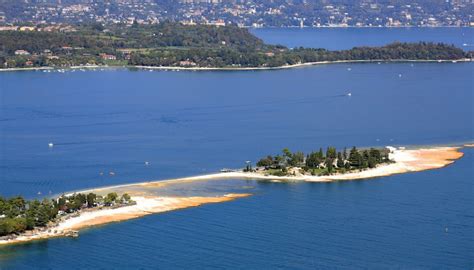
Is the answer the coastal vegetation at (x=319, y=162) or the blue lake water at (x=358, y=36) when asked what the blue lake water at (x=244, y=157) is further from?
the blue lake water at (x=358, y=36)

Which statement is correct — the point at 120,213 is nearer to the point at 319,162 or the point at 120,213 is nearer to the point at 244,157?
the point at 319,162

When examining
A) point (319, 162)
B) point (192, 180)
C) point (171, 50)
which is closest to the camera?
point (192, 180)

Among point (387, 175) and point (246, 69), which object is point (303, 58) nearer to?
point (246, 69)

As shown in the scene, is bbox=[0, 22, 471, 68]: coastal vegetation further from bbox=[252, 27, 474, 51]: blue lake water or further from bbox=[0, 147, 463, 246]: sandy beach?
bbox=[0, 147, 463, 246]: sandy beach

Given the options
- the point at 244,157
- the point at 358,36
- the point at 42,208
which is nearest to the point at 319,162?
the point at 244,157

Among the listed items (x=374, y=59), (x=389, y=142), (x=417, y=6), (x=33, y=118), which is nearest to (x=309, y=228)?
(x=389, y=142)

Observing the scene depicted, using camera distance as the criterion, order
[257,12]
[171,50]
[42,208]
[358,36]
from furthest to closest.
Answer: [257,12]
[358,36]
[171,50]
[42,208]

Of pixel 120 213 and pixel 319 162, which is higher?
pixel 319 162
